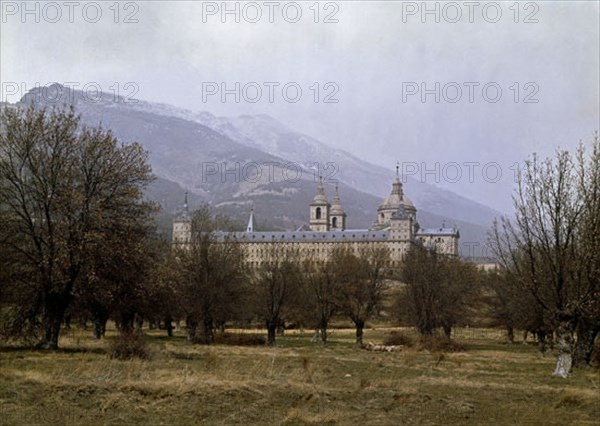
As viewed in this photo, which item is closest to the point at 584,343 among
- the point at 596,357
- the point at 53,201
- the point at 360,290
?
the point at 596,357

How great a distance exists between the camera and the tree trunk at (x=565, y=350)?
92.1 ft

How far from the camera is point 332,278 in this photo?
60.4 m

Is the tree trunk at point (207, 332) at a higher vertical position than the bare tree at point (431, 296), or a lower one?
lower

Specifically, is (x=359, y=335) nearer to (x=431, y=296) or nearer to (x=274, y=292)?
(x=274, y=292)

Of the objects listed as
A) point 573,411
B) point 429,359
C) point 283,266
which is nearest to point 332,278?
point 283,266

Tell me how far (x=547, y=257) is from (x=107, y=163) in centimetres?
2019

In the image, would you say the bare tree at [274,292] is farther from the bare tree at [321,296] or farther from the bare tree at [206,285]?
the bare tree at [206,285]

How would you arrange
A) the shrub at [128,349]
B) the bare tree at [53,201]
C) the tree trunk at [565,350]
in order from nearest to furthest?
the shrub at [128,349] → the tree trunk at [565,350] → the bare tree at [53,201]

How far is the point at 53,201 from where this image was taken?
30812mm

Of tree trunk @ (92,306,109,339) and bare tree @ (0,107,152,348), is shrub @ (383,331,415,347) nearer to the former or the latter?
tree trunk @ (92,306,109,339)

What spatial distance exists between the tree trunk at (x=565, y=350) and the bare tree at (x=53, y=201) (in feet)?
64.2

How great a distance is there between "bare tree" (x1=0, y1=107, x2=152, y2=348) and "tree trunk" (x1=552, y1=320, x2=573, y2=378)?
64.2ft

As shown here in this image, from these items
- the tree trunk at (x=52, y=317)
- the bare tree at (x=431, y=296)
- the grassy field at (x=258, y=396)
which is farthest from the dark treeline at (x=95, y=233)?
the bare tree at (x=431, y=296)

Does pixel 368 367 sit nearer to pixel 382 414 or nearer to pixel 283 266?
pixel 382 414
